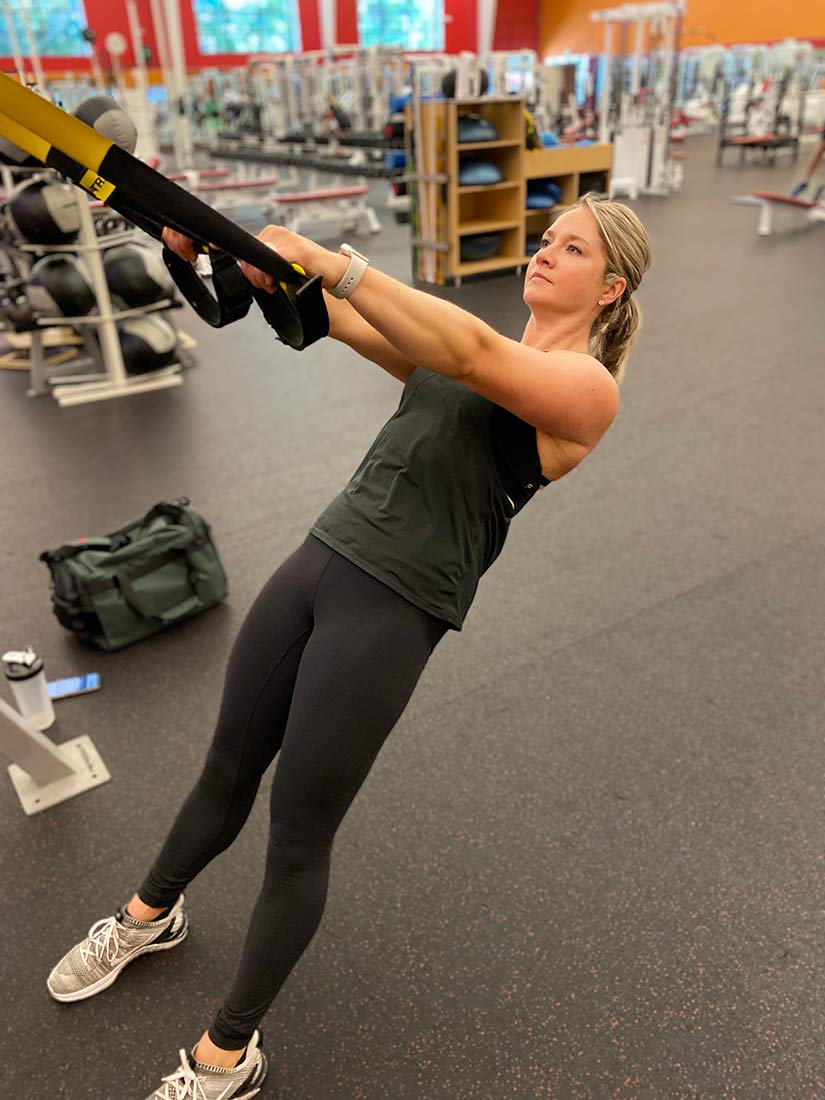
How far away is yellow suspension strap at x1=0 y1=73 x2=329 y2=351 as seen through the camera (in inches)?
31.5

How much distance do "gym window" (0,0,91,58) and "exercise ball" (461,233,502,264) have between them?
14.8 metres

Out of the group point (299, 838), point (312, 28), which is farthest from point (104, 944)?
point (312, 28)

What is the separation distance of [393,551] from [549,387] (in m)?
0.29

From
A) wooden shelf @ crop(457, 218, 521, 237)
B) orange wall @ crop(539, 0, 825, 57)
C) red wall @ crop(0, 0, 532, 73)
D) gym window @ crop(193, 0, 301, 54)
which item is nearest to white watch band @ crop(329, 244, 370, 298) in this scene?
wooden shelf @ crop(457, 218, 521, 237)

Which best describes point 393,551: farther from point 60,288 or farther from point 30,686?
point 60,288

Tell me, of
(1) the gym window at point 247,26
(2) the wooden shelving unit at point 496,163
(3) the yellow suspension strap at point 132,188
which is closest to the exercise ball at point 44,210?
(2) the wooden shelving unit at point 496,163

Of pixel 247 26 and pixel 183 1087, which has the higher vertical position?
pixel 247 26

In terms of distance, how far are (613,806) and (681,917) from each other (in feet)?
0.97

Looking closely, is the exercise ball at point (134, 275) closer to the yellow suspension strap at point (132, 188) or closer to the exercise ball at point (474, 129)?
the exercise ball at point (474, 129)

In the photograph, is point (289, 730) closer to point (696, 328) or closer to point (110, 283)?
point (110, 283)

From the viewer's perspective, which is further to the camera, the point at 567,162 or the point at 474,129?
the point at 567,162

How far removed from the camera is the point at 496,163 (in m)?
5.81

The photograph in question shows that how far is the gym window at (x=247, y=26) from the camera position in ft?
Answer: 57.9

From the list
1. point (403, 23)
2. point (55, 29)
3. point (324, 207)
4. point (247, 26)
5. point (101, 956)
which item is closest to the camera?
point (101, 956)
